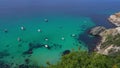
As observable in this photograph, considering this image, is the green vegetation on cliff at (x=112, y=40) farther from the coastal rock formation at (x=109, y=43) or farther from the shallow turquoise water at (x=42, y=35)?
the shallow turquoise water at (x=42, y=35)

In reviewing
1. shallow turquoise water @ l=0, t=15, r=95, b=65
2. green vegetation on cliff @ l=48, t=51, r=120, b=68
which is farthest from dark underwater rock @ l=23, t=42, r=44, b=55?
green vegetation on cliff @ l=48, t=51, r=120, b=68

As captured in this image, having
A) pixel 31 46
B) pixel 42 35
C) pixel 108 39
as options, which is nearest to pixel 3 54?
pixel 31 46

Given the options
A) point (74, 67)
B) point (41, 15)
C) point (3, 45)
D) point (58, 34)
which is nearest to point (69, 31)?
point (58, 34)

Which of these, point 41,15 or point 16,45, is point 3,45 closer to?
point 16,45

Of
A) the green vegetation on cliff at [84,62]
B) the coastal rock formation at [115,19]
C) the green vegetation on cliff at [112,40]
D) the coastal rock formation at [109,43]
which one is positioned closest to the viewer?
the green vegetation on cliff at [84,62]

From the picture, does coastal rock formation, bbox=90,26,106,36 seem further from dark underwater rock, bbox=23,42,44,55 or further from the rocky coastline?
dark underwater rock, bbox=23,42,44,55

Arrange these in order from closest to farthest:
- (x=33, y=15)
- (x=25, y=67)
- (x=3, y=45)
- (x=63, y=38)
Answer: (x=25, y=67) < (x=3, y=45) < (x=63, y=38) < (x=33, y=15)

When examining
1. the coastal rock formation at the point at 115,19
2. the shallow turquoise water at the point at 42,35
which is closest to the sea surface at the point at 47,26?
the shallow turquoise water at the point at 42,35

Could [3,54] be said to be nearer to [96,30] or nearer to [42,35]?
[42,35]
